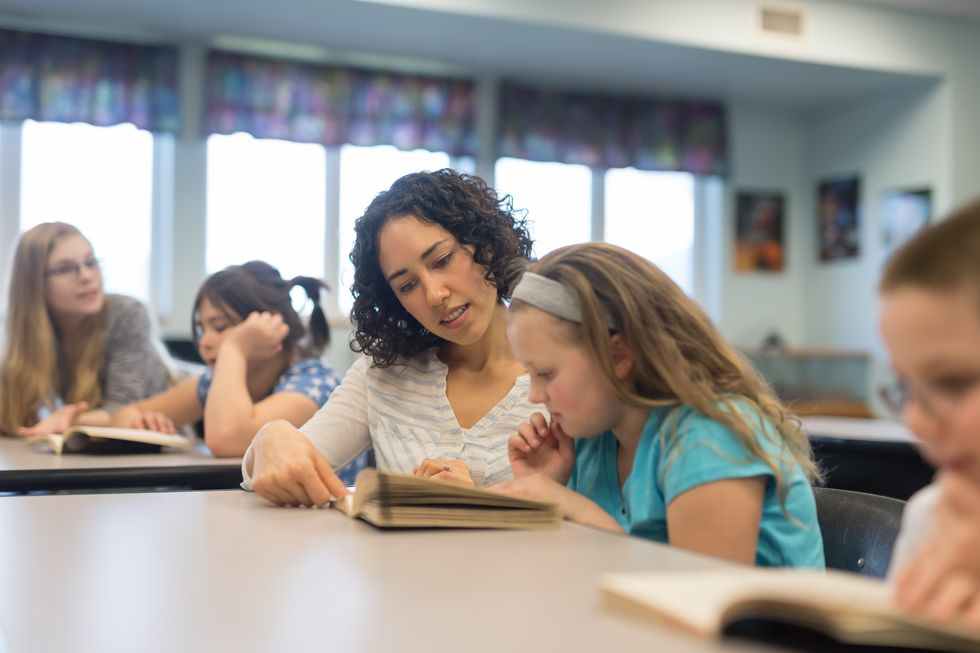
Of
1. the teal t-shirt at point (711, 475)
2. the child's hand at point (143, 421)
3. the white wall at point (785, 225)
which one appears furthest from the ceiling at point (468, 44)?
→ the teal t-shirt at point (711, 475)

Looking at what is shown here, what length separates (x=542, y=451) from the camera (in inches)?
55.0

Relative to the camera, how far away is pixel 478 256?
1758 millimetres

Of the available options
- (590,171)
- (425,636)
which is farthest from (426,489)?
(590,171)

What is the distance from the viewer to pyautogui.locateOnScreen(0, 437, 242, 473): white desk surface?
1.94 m

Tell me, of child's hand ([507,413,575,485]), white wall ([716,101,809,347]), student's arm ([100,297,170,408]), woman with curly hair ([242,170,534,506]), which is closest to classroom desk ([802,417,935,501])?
woman with curly hair ([242,170,534,506])

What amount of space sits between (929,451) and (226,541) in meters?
0.73

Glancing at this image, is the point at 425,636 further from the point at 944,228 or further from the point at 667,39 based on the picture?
the point at 667,39

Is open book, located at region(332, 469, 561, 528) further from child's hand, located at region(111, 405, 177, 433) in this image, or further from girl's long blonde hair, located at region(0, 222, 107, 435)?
girl's long blonde hair, located at region(0, 222, 107, 435)

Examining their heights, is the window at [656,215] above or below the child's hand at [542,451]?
above

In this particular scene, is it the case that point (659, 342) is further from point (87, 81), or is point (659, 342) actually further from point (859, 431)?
point (87, 81)

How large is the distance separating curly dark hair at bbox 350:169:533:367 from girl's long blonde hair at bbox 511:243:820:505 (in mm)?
512

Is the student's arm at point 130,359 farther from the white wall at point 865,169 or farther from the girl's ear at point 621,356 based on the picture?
the white wall at point 865,169

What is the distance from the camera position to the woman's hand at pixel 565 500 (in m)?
1.21

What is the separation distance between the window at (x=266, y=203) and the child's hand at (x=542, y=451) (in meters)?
4.29
